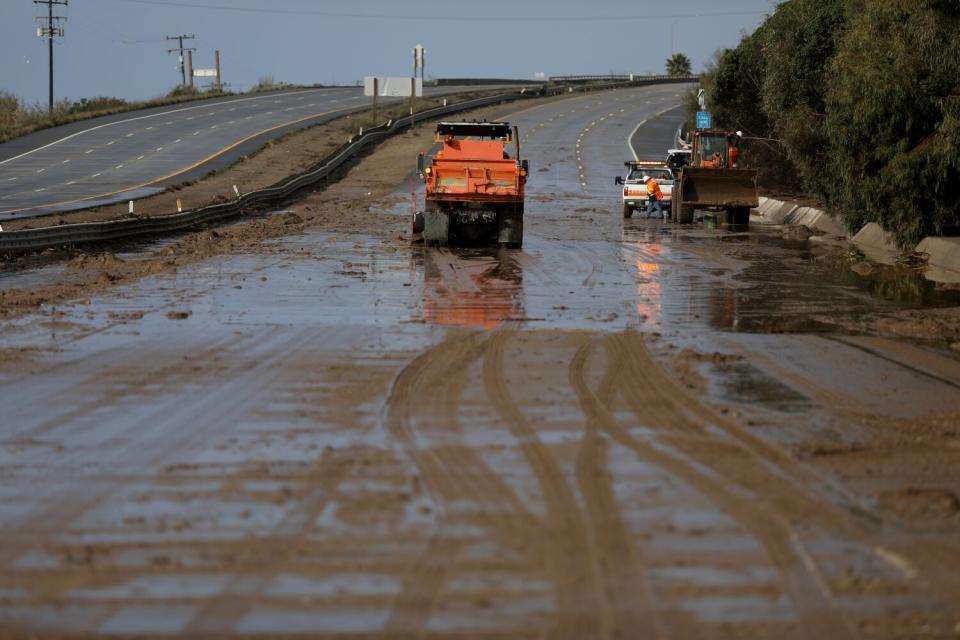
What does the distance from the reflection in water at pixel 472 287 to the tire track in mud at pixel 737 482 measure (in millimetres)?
4390

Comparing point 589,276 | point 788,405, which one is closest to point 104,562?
point 788,405

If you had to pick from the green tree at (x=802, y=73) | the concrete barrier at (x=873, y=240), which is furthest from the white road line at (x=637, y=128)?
the green tree at (x=802, y=73)

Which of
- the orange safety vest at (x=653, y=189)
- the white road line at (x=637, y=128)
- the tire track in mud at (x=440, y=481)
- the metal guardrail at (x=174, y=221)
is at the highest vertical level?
the white road line at (x=637, y=128)

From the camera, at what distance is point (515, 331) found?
1616cm

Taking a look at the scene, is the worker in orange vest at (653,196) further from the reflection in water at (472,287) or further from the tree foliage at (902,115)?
the reflection in water at (472,287)

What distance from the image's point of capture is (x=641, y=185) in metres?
40.6

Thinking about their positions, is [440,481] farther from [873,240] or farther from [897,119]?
[873,240]

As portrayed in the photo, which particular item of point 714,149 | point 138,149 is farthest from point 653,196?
point 138,149

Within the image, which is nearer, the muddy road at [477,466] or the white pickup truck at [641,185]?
the muddy road at [477,466]

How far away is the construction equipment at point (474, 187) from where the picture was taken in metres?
28.4

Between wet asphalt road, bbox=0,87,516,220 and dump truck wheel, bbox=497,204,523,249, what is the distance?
1601cm

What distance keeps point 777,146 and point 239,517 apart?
45687mm

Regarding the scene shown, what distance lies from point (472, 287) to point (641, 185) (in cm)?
2021

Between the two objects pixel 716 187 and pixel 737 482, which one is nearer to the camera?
pixel 737 482
